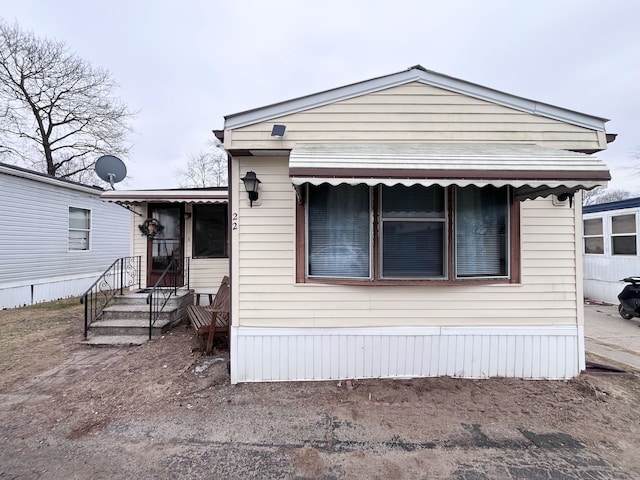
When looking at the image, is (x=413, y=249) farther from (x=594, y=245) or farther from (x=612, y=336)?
(x=594, y=245)

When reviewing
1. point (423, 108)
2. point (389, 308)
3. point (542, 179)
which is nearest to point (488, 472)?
point (389, 308)

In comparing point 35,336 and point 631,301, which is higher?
point 631,301

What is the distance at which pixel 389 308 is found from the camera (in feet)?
12.0

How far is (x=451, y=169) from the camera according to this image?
9.43 ft

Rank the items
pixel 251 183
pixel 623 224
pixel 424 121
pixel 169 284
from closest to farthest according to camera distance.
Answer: pixel 251 183 < pixel 424 121 < pixel 169 284 < pixel 623 224

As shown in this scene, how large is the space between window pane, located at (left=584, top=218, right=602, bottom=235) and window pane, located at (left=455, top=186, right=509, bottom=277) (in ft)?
27.8

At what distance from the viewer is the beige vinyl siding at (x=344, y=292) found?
3.65m

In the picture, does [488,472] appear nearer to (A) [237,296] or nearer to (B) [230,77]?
(A) [237,296]

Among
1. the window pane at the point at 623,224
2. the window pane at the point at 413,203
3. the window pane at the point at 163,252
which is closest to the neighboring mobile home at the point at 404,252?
the window pane at the point at 413,203

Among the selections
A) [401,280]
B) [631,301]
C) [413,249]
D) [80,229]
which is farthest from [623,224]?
[80,229]

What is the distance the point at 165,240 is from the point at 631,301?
37.1 ft

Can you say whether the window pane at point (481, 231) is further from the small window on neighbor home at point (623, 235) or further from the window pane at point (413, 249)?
the small window on neighbor home at point (623, 235)

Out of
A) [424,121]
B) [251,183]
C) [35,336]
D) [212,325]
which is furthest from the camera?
[35,336]

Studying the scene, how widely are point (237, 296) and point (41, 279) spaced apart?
28.1 ft
